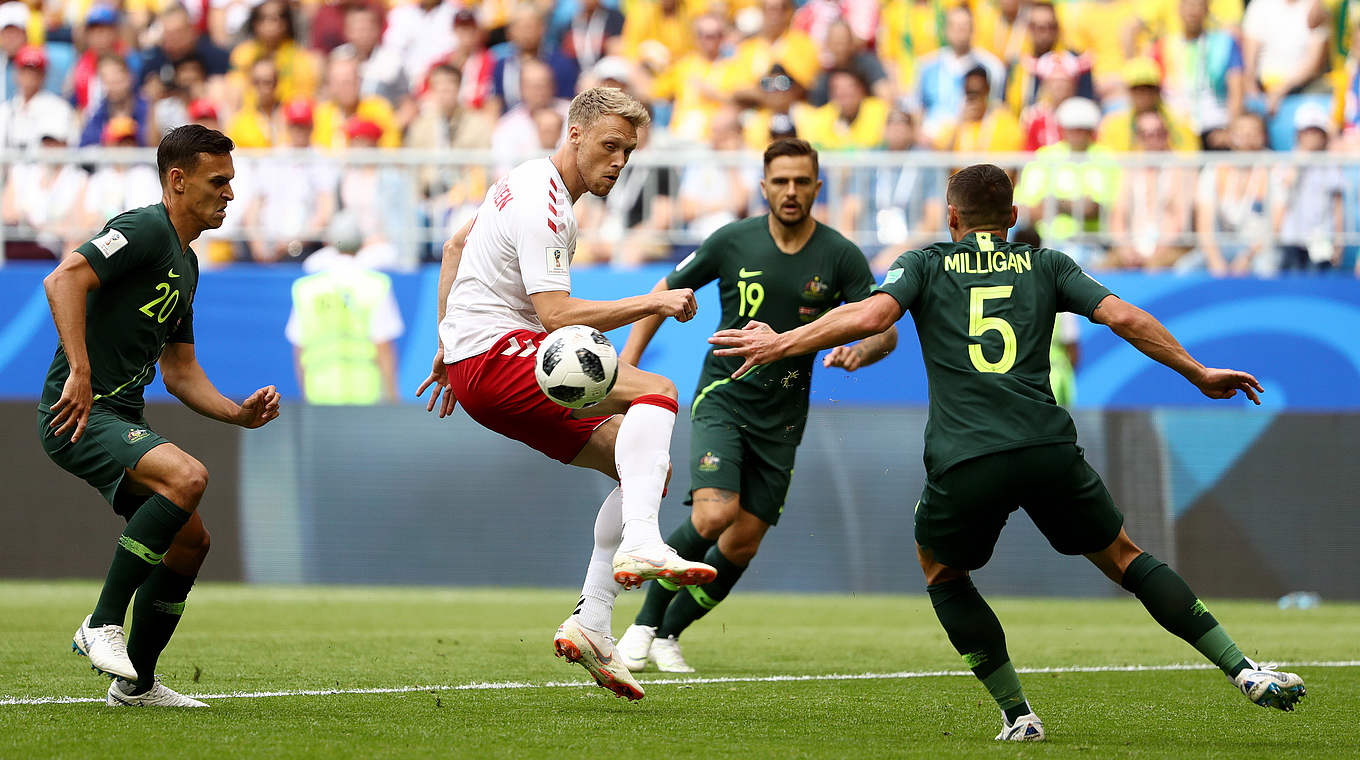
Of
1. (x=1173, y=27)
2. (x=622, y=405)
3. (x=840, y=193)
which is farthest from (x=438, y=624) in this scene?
(x=1173, y=27)

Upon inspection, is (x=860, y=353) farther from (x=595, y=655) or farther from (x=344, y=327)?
(x=344, y=327)

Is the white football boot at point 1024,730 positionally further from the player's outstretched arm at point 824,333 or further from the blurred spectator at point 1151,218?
the blurred spectator at point 1151,218

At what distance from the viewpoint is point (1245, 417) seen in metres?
13.0

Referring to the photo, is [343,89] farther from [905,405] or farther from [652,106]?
[905,405]

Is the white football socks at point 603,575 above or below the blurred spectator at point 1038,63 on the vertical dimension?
below

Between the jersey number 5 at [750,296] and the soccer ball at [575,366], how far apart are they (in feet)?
7.68

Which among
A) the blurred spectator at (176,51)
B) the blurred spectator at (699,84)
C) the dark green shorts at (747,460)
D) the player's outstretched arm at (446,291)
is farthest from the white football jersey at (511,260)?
the blurred spectator at (176,51)

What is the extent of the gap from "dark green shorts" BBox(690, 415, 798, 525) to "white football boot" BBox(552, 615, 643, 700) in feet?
6.19

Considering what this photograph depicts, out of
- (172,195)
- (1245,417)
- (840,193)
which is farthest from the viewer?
(840,193)

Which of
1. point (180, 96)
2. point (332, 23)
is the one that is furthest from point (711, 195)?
point (180, 96)

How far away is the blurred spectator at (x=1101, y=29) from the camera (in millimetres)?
15711

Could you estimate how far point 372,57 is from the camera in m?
17.5

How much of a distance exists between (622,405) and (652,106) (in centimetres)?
1055

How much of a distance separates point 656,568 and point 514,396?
93cm
